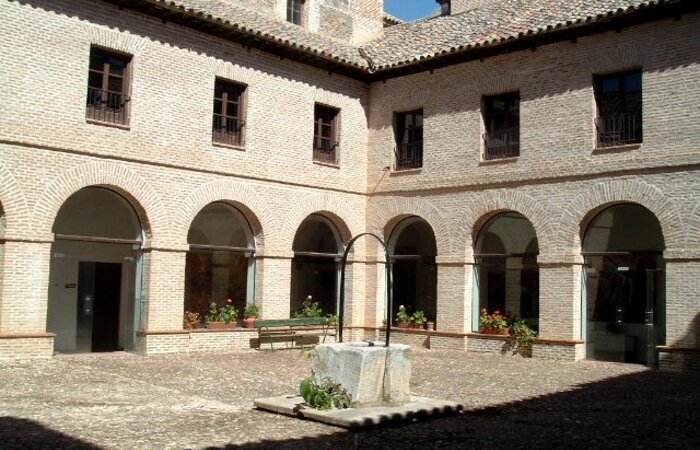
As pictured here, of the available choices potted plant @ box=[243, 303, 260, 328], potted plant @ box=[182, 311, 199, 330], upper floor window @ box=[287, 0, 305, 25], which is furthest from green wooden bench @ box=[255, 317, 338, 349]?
upper floor window @ box=[287, 0, 305, 25]

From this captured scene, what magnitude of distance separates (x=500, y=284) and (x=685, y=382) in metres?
6.00

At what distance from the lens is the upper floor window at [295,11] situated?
2078 centimetres

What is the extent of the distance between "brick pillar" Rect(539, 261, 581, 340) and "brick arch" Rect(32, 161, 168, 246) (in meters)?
8.59

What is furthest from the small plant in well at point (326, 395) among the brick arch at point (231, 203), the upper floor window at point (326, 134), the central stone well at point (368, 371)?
the upper floor window at point (326, 134)

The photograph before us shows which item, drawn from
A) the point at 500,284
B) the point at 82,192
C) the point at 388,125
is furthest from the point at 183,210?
the point at 500,284

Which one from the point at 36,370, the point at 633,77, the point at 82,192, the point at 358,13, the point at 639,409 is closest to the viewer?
the point at 639,409

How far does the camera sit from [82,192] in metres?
16.9

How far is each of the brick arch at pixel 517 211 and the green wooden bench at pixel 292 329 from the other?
4.15 m

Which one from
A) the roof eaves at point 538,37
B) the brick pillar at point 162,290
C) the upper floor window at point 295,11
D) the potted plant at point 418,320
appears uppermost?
the upper floor window at point 295,11

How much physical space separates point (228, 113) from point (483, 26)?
6.97 metres

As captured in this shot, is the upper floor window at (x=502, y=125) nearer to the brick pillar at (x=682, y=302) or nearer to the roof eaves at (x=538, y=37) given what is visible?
the roof eaves at (x=538, y=37)

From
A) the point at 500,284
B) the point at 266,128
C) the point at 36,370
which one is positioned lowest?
the point at 36,370

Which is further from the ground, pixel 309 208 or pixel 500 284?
pixel 309 208

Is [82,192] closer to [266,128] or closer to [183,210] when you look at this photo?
[183,210]
